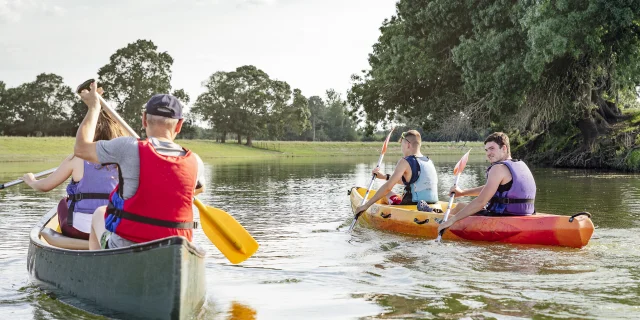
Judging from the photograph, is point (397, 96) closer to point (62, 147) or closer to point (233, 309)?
point (233, 309)

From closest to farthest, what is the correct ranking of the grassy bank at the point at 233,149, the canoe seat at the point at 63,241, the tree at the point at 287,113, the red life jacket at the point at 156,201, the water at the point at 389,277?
the red life jacket at the point at 156,201 < the water at the point at 389,277 < the canoe seat at the point at 63,241 < the grassy bank at the point at 233,149 < the tree at the point at 287,113

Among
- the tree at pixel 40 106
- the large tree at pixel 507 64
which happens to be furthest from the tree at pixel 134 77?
the large tree at pixel 507 64

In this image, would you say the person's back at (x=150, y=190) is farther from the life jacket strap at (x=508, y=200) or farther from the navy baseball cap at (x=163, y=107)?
the life jacket strap at (x=508, y=200)

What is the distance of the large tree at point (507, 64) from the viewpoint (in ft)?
68.3

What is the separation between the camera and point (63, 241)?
701cm

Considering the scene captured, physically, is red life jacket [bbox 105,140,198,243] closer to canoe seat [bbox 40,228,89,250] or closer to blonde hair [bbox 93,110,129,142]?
blonde hair [bbox 93,110,129,142]

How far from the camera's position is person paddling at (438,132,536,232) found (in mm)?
8898

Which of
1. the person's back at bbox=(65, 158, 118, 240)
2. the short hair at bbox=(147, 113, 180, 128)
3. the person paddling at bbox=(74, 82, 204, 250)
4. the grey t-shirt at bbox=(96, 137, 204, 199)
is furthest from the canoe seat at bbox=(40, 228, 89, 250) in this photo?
the short hair at bbox=(147, 113, 180, 128)

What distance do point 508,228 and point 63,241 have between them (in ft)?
17.3

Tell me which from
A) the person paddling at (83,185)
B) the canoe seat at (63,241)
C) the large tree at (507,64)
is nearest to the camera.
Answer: the person paddling at (83,185)

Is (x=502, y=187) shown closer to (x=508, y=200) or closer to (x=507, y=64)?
(x=508, y=200)

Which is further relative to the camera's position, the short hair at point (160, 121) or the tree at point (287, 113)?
the tree at point (287, 113)

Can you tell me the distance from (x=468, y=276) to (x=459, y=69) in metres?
→ 20.0

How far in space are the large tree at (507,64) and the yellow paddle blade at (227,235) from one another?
15782mm
